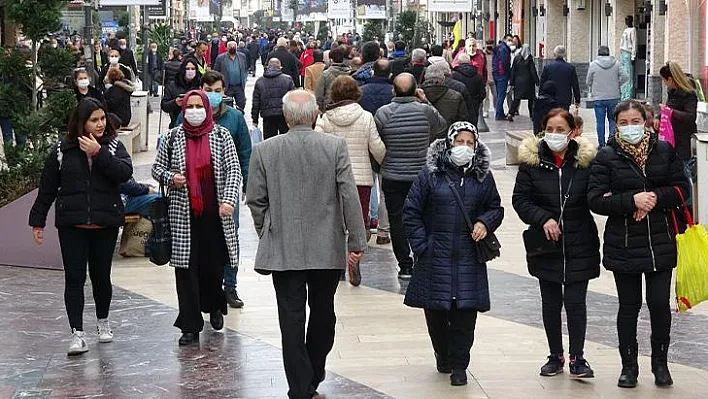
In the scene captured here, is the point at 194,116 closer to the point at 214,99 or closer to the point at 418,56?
the point at 214,99

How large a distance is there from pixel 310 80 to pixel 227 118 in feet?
33.0

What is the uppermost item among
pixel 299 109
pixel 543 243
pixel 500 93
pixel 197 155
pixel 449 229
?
pixel 299 109

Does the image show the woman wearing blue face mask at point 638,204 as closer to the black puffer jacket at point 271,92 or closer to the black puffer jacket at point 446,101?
the black puffer jacket at point 446,101

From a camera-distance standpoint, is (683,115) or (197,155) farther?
(683,115)

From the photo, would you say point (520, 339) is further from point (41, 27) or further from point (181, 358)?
point (41, 27)

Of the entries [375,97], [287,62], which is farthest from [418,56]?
[287,62]

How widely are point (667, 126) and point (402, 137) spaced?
327 centimetres

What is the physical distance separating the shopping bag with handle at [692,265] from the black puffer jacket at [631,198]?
5cm

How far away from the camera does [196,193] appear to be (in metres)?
9.07

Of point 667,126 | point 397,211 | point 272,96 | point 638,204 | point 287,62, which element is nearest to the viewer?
point 638,204

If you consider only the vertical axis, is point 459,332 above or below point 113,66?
below

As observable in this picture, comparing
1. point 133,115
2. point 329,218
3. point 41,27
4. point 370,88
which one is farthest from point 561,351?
point 133,115

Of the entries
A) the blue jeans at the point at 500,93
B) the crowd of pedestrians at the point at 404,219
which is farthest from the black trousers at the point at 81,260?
the blue jeans at the point at 500,93

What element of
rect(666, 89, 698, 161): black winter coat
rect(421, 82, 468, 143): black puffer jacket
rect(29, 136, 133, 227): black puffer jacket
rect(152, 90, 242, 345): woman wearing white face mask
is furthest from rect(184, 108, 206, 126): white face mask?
rect(666, 89, 698, 161): black winter coat
